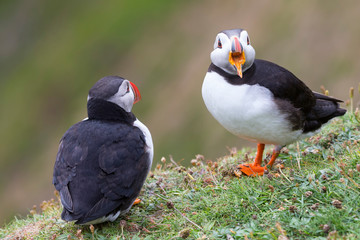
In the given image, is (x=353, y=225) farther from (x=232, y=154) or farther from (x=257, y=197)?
(x=232, y=154)

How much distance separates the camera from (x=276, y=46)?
16.3m

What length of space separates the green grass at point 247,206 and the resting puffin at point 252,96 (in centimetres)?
40

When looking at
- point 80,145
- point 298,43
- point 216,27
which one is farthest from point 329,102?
point 216,27

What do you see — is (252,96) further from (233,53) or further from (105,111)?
(105,111)

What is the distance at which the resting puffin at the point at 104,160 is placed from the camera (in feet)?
13.3

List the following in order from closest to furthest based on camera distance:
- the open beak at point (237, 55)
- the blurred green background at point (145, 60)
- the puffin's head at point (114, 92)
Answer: the open beak at point (237, 55), the puffin's head at point (114, 92), the blurred green background at point (145, 60)

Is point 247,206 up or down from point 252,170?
down

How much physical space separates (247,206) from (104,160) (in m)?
1.38

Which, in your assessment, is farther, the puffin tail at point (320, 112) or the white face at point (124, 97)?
the puffin tail at point (320, 112)

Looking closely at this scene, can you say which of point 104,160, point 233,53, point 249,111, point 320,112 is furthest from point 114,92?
point 320,112

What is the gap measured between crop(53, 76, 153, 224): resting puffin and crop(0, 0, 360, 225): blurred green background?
8804 millimetres

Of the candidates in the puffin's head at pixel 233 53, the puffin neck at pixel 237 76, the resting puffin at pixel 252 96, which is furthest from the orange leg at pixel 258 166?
the puffin's head at pixel 233 53

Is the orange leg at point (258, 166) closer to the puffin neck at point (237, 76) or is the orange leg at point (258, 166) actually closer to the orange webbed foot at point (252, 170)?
the orange webbed foot at point (252, 170)

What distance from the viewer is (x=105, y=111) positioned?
15.3 ft
